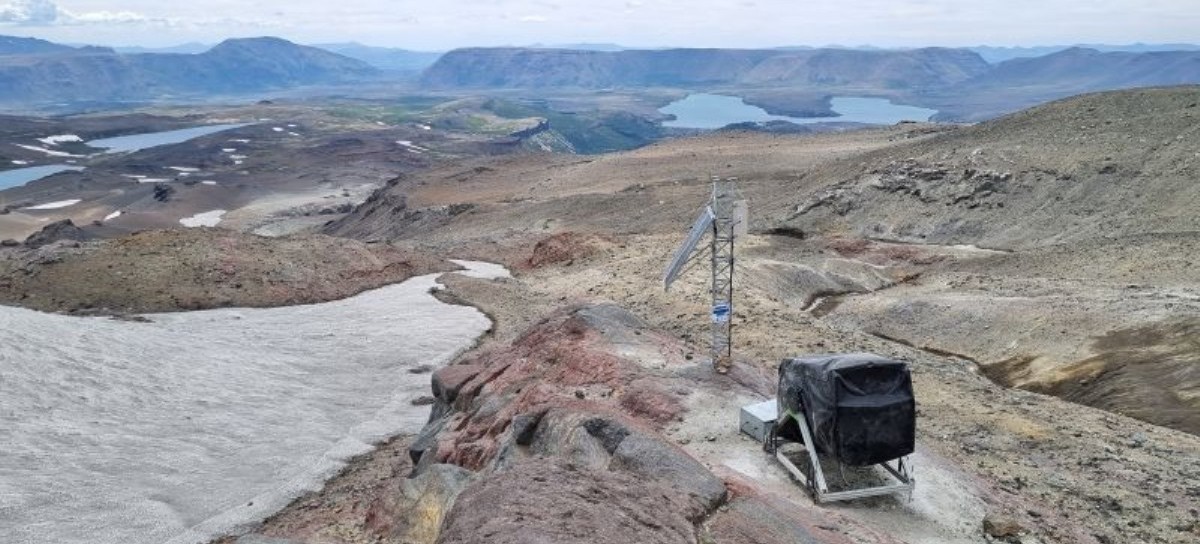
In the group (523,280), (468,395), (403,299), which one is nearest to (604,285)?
(523,280)

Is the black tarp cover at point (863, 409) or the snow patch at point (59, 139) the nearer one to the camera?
the black tarp cover at point (863, 409)

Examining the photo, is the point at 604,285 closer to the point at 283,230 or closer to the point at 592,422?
the point at 592,422

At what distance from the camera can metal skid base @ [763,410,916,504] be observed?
45.0 feet

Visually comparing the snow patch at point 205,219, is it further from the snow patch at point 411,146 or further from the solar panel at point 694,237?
the solar panel at point 694,237

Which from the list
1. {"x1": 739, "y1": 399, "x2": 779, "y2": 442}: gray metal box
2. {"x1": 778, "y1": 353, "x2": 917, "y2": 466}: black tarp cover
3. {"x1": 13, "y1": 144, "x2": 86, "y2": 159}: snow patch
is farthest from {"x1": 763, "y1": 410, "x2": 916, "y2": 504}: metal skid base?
{"x1": 13, "y1": 144, "x2": 86, "y2": 159}: snow patch

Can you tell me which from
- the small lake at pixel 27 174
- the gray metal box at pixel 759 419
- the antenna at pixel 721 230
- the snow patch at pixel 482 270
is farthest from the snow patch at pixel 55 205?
the gray metal box at pixel 759 419

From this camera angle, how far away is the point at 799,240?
43531 millimetres

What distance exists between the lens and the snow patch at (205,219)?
9950 cm

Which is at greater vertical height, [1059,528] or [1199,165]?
[1199,165]

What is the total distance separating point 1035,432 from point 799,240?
25.2 m

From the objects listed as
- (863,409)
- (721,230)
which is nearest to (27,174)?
(721,230)

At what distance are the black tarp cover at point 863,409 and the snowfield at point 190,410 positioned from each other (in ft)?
39.0

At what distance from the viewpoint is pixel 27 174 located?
500 ft

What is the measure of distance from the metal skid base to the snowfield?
11244 millimetres
